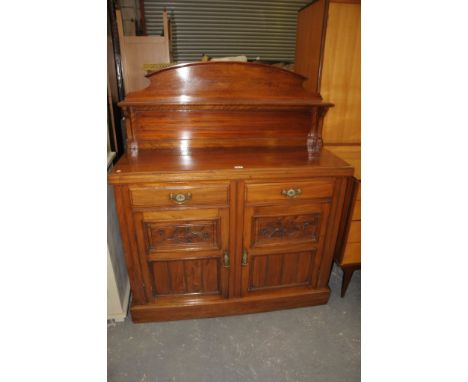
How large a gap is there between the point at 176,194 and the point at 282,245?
27.9 inches

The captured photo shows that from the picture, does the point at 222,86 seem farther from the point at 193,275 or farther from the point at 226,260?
the point at 193,275

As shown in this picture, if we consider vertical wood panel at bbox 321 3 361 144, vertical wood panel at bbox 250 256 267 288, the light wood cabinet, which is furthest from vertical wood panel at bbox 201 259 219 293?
vertical wood panel at bbox 321 3 361 144

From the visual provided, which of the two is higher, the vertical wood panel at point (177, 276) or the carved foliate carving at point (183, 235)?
the carved foliate carving at point (183, 235)

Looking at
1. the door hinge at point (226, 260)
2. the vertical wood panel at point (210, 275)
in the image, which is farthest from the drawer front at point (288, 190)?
the vertical wood panel at point (210, 275)

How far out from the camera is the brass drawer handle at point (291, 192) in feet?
4.51

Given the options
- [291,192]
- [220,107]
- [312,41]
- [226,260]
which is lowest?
[226,260]

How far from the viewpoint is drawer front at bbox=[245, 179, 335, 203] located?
1352 mm

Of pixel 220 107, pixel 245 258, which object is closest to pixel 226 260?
pixel 245 258

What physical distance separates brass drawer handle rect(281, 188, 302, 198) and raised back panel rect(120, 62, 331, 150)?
0.40m

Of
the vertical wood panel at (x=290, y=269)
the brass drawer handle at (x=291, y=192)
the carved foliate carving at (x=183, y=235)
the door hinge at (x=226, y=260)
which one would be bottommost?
the vertical wood panel at (x=290, y=269)

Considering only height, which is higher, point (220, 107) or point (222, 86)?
point (222, 86)

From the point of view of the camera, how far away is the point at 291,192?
54.3 inches

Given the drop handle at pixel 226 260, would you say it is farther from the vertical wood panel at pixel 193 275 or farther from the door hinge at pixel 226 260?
the vertical wood panel at pixel 193 275

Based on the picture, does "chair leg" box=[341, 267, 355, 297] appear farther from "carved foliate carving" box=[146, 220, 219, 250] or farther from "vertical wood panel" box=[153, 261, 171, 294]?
"vertical wood panel" box=[153, 261, 171, 294]
